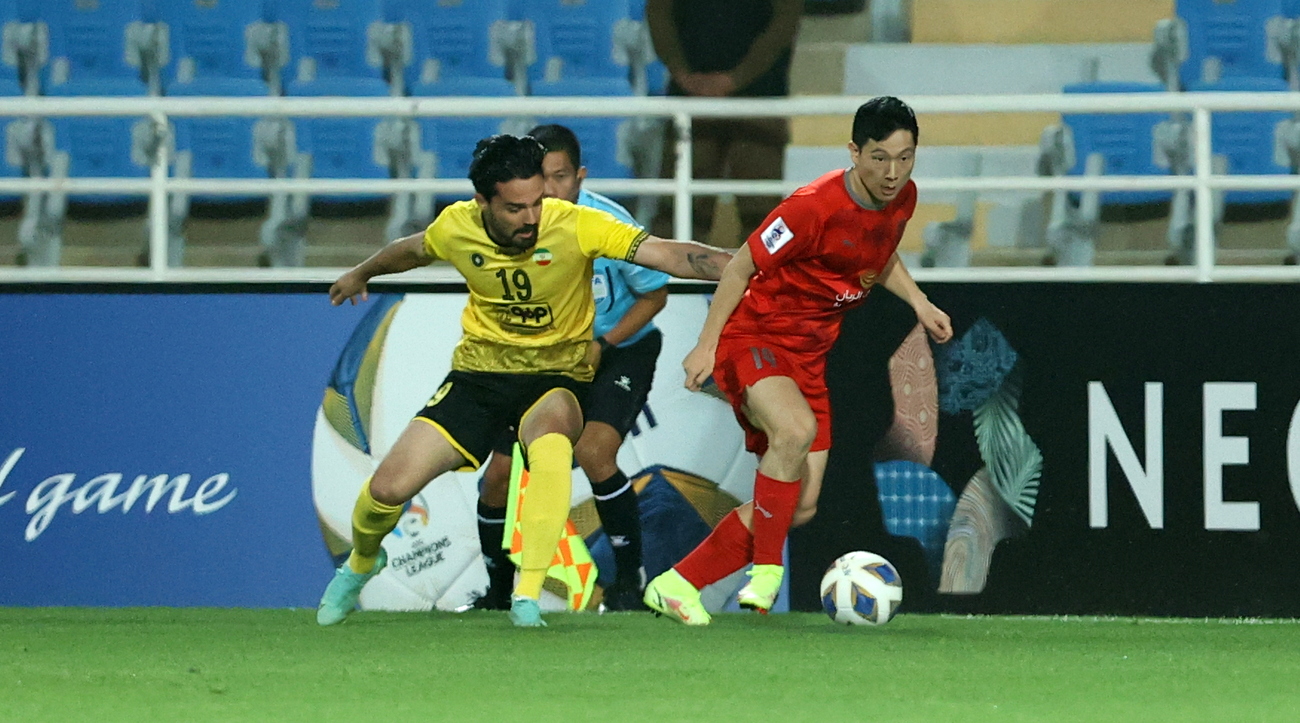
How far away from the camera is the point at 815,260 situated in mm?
5695

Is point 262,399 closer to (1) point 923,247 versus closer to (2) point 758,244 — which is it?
(2) point 758,244

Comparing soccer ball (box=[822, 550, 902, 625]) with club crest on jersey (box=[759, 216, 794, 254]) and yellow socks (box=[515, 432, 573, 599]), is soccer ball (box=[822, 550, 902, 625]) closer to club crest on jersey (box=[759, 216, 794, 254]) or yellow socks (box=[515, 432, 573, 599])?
yellow socks (box=[515, 432, 573, 599])

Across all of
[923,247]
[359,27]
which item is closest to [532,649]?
[923,247]

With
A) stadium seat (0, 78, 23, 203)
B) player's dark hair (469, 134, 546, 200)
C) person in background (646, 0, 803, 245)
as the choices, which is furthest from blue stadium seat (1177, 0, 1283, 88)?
stadium seat (0, 78, 23, 203)

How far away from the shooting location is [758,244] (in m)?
5.51

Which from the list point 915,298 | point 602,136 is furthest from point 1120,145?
point 915,298

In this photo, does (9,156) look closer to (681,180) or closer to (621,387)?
(681,180)

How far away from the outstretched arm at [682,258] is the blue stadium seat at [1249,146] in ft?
12.4

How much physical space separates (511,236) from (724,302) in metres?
0.67

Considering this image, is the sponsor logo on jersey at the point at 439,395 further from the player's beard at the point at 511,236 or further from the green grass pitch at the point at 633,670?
the green grass pitch at the point at 633,670

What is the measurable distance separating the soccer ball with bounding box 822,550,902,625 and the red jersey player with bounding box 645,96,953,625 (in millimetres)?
181

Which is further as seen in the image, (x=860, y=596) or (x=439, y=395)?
(x=439, y=395)

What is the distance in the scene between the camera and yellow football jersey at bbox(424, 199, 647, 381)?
5.61m

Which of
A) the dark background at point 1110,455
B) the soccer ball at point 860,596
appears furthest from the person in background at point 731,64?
the soccer ball at point 860,596
